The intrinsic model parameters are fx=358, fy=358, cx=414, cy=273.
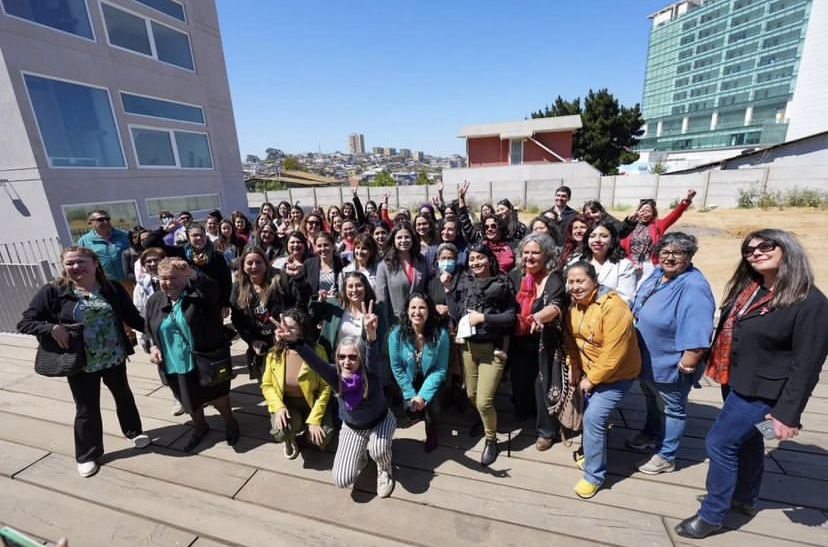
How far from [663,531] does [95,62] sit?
15519 mm

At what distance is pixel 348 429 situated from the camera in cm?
264

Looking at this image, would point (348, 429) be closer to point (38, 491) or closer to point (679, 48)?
point (38, 491)

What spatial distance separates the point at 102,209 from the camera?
1073cm

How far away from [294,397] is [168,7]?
15885 mm

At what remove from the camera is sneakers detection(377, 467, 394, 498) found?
8.34 feet

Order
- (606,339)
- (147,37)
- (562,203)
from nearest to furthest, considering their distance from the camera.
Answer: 1. (606,339)
2. (562,203)
3. (147,37)

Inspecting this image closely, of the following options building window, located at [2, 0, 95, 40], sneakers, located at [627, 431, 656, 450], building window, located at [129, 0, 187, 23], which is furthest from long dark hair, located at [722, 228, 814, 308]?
building window, located at [129, 0, 187, 23]

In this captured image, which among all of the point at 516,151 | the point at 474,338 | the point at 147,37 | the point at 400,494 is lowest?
the point at 400,494

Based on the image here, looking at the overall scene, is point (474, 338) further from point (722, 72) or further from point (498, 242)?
point (722, 72)

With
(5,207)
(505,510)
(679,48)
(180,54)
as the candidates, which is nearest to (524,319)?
(505,510)

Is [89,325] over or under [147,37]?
under

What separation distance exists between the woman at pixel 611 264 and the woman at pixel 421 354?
149 centimetres

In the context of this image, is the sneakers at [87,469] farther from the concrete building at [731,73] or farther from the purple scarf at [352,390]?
the concrete building at [731,73]

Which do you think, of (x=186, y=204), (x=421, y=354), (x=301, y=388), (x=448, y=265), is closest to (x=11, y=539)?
(x=301, y=388)
